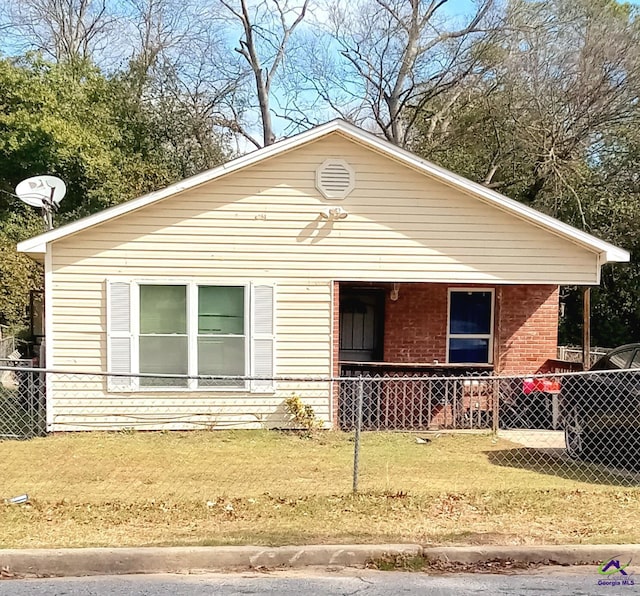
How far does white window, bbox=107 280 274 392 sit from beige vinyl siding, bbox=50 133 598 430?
167mm

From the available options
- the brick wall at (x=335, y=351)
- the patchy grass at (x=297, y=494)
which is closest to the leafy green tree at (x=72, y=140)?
the brick wall at (x=335, y=351)

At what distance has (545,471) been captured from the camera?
7.43 m

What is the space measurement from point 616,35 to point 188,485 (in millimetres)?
19319

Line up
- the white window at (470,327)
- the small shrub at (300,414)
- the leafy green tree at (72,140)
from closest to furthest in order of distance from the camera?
the small shrub at (300,414)
the white window at (470,327)
the leafy green tree at (72,140)

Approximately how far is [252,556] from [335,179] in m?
6.59

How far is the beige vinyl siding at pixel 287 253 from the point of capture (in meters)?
9.54

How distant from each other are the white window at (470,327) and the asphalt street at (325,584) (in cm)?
725

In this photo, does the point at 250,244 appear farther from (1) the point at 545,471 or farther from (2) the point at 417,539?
(2) the point at 417,539

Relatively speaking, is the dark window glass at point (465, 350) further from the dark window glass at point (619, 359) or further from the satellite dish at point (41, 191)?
the satellite dish at point (41, 191)

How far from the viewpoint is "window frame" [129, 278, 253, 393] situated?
31.2ft

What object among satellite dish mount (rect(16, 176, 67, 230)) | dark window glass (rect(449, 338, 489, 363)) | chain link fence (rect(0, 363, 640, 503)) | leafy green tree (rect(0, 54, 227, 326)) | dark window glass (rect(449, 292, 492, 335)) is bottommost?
chain link fence (rect(0, 363, 640, 503))

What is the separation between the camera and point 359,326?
1206 centimetres

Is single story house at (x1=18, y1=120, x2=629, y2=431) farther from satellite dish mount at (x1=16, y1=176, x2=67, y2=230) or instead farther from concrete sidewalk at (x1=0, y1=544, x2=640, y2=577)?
concrete sidewalk at (x1=0, y1=544, x2=640, y2=577)

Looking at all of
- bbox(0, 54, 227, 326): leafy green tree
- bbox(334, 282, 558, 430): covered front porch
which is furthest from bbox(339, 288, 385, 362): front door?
bbox(0, 54, 227, 326): leafy green tree
